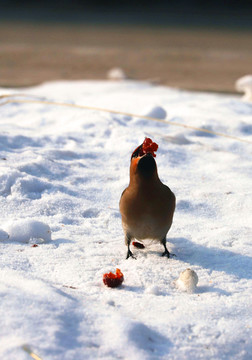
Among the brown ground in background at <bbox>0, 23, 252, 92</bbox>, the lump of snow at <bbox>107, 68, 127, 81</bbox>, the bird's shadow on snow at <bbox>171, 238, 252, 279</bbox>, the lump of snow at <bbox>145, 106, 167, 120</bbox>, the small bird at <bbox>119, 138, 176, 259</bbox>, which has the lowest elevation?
the bird's shadow on snow at <bbox>171, 238, 252, 279</bbox>

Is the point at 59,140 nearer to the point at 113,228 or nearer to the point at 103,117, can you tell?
the point at 103,117

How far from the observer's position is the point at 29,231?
2.46m

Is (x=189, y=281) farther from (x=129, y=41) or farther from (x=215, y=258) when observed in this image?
(x=129, y=41)

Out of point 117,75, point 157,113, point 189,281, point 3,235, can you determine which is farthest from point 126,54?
point 189,281

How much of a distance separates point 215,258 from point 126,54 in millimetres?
7771

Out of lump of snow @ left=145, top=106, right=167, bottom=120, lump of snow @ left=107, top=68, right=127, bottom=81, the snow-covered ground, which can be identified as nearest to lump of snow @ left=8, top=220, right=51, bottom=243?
the snow-covered ground

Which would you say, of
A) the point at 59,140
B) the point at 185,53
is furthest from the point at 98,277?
the point at 185,53

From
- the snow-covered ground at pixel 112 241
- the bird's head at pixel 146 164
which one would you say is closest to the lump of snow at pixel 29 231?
the snow-covered ground at pixel 112 241

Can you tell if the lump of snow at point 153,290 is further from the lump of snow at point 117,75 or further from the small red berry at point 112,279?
the lump of snow at point 117,75

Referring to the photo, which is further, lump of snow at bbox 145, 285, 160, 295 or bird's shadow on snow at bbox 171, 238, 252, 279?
bird's shadow on snow at bbox 171, 238, 252, 279

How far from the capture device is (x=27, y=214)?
2750mm

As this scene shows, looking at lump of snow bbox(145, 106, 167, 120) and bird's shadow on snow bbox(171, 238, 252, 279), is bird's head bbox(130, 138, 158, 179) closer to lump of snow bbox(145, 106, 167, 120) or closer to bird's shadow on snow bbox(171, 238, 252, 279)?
bird's shadow on snow bbox(171, 238, 252, 279)

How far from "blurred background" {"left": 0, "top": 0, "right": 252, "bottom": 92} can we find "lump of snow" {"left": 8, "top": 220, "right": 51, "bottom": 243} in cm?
502

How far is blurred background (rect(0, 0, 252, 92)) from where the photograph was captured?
822cm
